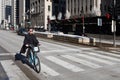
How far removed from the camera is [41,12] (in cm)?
12962

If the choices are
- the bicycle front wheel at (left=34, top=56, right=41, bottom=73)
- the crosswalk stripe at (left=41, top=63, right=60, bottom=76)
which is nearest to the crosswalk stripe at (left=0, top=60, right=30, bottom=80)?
the bicycle front wheel at (left=34, top=56, right=41, bottom=73)

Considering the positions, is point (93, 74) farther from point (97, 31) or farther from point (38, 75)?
point (97, 31)

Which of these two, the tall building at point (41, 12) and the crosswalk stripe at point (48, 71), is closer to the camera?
the crosswalk stripe at point (48, 71)

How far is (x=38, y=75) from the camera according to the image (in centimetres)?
1206

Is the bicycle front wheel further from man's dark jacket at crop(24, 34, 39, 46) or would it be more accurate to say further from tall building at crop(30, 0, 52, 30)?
tall building at crop(30, 0, 52, 30)

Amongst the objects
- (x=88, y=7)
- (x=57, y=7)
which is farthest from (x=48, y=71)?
(x=57, y=7)

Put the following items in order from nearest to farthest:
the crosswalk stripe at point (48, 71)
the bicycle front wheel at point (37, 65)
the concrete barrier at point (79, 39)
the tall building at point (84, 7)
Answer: the crosswalk stripe at point (48, 71) < the bicycle front wheel at point (37, 65) < the concrete barrier at point (79, 39) < the tall building at point (84, 7)

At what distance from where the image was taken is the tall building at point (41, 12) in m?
123

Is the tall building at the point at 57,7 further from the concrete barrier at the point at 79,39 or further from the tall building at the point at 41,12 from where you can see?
the concrete barrier at the point at 79,39

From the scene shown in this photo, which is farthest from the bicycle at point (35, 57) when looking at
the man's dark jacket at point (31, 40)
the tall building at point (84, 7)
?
the tall building at point (84, 7)

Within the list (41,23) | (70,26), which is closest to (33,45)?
(70,26)

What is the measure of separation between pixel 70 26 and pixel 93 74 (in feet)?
240

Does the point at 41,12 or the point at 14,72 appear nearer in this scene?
the point at 14,72

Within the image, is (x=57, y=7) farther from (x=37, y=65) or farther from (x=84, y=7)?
(x=37, y=65)
